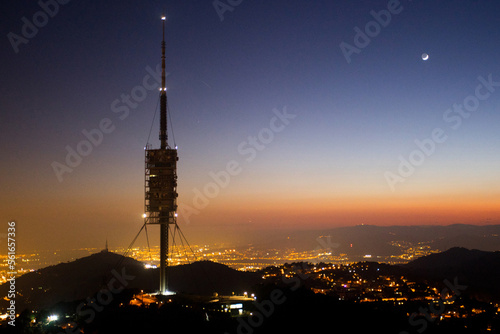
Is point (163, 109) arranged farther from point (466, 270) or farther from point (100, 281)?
point (466, 270)

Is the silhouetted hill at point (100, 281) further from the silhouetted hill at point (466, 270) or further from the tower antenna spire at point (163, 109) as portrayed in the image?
the silhouetted hill at point (466, 270)

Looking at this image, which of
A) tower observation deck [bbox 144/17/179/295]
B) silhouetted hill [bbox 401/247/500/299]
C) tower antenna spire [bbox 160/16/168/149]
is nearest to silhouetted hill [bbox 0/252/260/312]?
tower observation deck [bbox 144/17/179/295]

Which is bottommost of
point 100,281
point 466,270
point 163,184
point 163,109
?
point 466,270

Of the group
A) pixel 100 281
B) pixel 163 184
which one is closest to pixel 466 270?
pixel 100 281

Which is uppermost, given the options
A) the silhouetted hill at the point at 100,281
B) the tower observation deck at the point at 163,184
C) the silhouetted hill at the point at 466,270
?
the tower observation deck at the point at 163,184

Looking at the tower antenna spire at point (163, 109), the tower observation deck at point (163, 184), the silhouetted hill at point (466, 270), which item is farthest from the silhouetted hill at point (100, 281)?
the silhouetted hill at point (466, 270)
